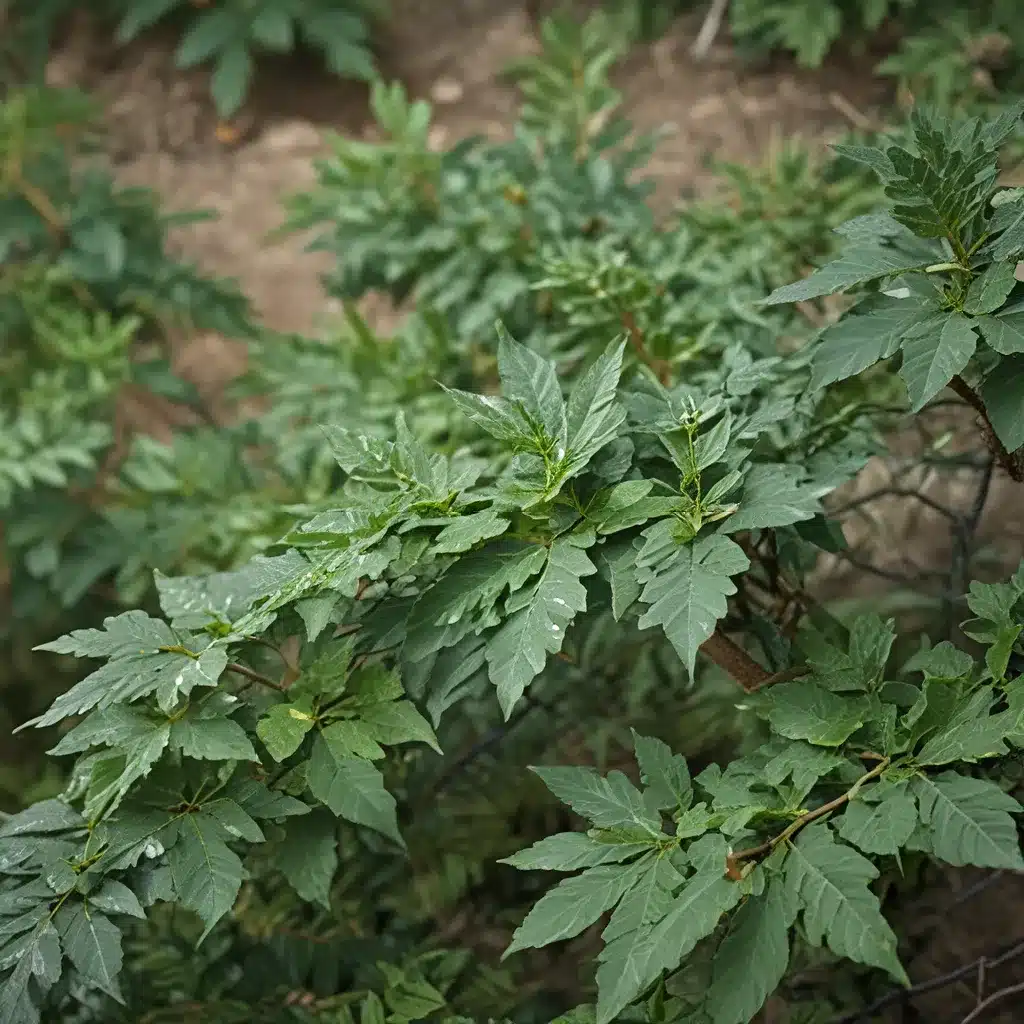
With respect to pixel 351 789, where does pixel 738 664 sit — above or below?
below

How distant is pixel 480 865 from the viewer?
2139mm

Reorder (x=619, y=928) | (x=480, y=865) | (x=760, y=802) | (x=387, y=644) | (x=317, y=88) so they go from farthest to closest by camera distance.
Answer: (x=317, y=88) → (x=480, y=865) → (x=387, y=644) → (x=760, y=802) → (x=619, y=928)

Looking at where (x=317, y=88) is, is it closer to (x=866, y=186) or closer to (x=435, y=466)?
(x=866, y=186)

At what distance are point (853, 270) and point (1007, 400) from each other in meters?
0.24

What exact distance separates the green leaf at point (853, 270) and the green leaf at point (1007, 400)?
163 millimetres

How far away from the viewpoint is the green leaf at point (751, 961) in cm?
117

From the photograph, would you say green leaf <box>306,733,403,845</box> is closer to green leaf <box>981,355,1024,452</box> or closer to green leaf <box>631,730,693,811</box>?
green leaf <box>631,730,693,811</box>

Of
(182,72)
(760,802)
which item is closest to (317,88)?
(182,72)

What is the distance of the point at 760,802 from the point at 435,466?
587 millimetres

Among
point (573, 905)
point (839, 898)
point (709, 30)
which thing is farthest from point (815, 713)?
point (709, 30)

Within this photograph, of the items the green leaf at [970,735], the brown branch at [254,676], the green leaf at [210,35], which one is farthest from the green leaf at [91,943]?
the green leaf at [210,35]

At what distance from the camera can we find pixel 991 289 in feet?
4.33

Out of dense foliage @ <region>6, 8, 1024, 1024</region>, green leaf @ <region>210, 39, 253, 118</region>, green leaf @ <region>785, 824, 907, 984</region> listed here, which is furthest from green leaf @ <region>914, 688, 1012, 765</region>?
green leaf @ <region>210, 39, 253, 118</region>

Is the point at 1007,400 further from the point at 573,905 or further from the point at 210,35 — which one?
the point at 210,35
